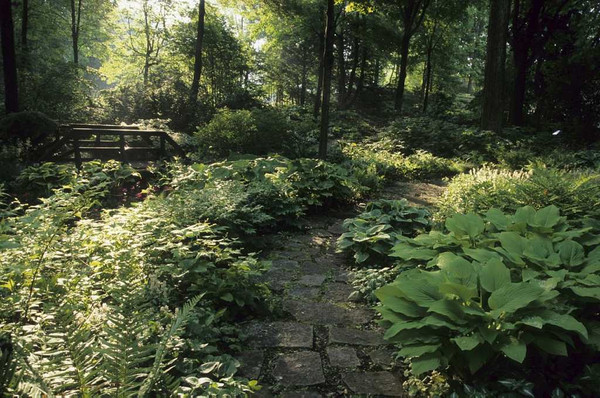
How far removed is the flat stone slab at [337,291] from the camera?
3436 millimetres

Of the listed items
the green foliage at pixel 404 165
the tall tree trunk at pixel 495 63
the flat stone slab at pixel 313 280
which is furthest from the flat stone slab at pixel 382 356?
the tall tree trunk at pixel 495 63

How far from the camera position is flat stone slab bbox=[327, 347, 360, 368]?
246cm

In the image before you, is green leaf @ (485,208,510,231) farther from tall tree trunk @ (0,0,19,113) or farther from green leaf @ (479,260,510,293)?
tall tree trunk @ (0,0,19,113)

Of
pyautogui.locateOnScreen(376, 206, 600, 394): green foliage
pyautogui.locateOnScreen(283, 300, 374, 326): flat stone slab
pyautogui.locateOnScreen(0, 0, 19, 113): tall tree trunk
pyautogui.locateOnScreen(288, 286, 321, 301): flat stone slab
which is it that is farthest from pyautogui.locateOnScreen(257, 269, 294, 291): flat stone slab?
pyautogui.locateOnScreen(0, 0, 19, 113): tall tree trunk

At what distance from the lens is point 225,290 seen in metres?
2.96

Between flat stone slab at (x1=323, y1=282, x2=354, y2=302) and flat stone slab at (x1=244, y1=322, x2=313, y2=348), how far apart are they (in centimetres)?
57

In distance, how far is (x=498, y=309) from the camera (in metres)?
1.86

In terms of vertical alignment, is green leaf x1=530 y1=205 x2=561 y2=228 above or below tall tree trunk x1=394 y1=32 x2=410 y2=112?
below

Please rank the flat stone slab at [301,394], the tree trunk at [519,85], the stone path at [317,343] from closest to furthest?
the flat stone slab at [301,394], the stone path at [317,343], the tree trunk at [519,85]

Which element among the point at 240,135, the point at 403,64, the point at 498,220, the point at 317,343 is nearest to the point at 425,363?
the point at 317,343

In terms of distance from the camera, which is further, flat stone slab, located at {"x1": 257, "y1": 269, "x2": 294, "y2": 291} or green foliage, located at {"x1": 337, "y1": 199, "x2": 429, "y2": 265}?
green foliage, located at {"x1": 337, "y1": 199, "x2": 429, "y2": 265}

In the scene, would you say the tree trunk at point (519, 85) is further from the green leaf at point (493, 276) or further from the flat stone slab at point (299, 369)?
the flat stone slab at point (299, 369)

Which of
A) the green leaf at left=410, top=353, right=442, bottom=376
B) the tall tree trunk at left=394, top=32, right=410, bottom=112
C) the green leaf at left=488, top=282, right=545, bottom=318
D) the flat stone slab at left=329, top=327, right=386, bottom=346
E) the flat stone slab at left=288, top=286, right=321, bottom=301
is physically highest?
the tall tree trunk at left=394, top=32, right=410, bottom=112

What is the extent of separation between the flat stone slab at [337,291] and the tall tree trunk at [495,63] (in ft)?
33.3
